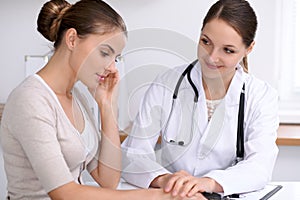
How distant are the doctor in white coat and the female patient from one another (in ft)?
0.85

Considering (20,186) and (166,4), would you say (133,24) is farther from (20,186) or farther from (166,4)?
(20,186)

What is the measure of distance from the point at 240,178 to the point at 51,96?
59cm

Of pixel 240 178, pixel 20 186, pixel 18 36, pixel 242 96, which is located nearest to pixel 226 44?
pixel 242 96

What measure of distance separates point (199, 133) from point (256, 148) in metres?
0.18

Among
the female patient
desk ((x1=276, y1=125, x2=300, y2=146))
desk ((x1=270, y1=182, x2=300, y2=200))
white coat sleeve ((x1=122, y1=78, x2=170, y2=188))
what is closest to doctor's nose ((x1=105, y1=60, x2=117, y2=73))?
the female patient

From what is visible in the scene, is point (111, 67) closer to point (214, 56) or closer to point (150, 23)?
point (214, 56)

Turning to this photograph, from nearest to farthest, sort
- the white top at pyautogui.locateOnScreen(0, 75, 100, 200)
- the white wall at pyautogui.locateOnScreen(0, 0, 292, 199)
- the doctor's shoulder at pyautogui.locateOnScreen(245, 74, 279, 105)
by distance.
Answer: the white top at pyautogui.locateOnScreen(0, 75, 100, 200), the doctor's shoulder at pyautogui.locateOnScreen(245, 74, 279, 105), the white wall at pyautogui.locateOnScreen(0, 0, 292, 199)

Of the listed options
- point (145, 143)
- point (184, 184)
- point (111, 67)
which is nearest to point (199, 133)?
point (145, 143)

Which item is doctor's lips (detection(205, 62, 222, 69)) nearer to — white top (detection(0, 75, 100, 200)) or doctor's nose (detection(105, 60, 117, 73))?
doctor's nose (detection(105, 60, 117, 73))

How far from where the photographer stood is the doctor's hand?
1.41m

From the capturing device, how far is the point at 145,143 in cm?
170

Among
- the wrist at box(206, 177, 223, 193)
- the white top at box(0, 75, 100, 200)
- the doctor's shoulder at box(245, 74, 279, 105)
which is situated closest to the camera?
the white top at box(0, 75, 100, 200)

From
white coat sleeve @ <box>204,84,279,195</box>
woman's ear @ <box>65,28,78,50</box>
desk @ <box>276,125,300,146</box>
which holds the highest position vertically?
woman's ear @ <box>65,28,78,50</box>

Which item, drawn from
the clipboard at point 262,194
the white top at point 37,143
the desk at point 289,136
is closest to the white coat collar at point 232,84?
the clipboard at point 262,194
